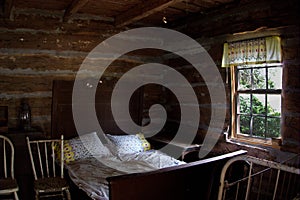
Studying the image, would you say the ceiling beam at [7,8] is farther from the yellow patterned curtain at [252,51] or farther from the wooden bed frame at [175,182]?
the yellow patterned curtain at [252,51]

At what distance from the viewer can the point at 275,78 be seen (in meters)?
3.47

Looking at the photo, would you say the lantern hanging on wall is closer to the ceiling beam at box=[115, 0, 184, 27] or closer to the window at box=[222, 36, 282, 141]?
the ceiling beam at box=[115, 0, 184, 27]

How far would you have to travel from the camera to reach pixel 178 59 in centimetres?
491

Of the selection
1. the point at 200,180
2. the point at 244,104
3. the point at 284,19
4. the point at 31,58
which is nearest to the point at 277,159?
the point at 244,104

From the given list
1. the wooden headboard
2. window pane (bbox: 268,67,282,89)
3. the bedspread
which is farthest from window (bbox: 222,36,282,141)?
the wooden headboard

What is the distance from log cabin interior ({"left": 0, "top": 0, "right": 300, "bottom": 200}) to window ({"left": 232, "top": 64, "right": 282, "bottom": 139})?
1 cm

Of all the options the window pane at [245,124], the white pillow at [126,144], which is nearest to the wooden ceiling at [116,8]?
the window pane at [245,124]

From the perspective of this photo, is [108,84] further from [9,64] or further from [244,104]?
[244,104]

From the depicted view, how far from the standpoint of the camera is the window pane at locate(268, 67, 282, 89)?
3412mm

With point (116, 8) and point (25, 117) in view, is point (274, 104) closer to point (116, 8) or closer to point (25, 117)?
point (116, 8)

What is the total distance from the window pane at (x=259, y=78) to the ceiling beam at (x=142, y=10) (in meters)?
1.44

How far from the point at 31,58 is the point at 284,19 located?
10.9 ft

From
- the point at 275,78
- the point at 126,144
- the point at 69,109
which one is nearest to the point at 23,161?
the point at 69,109

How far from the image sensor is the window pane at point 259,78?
11.8 feet
